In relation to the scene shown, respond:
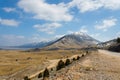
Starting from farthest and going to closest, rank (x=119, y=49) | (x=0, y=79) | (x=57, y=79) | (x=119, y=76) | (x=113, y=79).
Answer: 1. (x=119, y=49)
2. (x=0, y=79)
3. (x=119, y=76)
4. (x=113, y=79)
5. (x=57, y=79)

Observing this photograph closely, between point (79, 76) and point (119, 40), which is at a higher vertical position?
point (119, 40)

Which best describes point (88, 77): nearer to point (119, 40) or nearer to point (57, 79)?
point (57, 79)

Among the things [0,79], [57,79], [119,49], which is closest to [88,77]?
[57,79]

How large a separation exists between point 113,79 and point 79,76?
396 centimetres

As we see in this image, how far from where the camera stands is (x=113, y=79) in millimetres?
27875

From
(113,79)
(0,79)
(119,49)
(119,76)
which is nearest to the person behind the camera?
(113,79)

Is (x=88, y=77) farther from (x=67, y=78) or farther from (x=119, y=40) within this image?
(x=119, y=40)

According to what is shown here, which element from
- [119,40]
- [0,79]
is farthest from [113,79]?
[119,40]

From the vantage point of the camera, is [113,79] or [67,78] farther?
[113,79]

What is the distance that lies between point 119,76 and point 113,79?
2.36m

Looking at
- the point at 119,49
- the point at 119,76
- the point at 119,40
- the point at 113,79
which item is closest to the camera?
the point at 113,79

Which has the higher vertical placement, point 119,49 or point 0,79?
point 119,49

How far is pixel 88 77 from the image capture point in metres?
28.0

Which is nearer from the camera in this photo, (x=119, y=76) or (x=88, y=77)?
(x=88, y=77)
